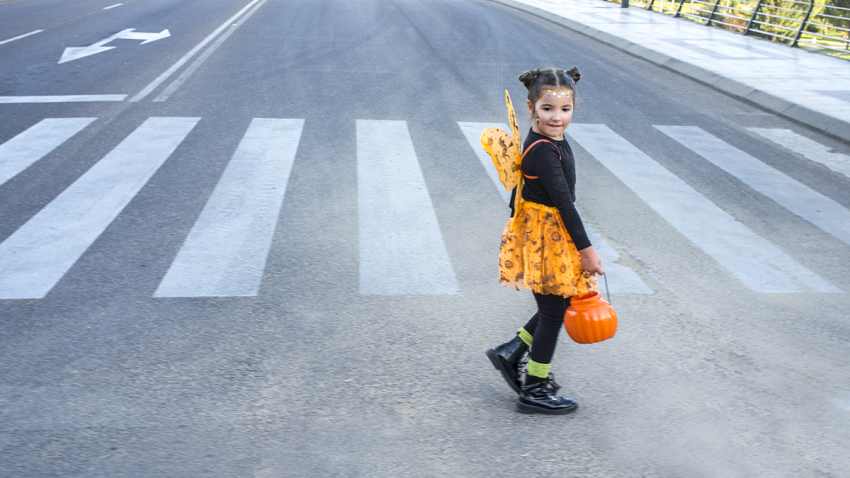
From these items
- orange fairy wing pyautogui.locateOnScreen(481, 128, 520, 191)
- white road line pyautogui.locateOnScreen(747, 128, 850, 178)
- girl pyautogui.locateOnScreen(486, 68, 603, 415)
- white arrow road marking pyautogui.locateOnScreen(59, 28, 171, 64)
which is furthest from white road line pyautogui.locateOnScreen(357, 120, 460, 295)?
white arrow road marking pyautogui.locateOnScreen(59, 28, 171, 64)

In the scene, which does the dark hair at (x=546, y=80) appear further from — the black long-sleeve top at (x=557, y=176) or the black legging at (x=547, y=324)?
the black legging at (x=547, y=324)

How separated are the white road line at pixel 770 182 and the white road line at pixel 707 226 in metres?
0.70

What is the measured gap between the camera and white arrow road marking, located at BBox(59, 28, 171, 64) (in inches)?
472

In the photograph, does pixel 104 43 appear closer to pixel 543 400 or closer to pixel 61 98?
pixel 61 98

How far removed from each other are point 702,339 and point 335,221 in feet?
8.95

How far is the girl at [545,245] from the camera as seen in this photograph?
2871 mm

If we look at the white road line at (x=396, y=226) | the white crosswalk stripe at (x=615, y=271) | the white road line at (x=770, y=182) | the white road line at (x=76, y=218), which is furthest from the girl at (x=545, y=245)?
the white road line at (x=770, y=182)

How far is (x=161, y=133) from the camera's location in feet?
24.7

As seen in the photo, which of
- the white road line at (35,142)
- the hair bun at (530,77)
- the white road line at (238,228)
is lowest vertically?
the white road line at (35,142)

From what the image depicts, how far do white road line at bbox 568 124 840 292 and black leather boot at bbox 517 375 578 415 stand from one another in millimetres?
2069

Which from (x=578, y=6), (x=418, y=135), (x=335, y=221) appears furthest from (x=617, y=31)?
(x=335, y=221)

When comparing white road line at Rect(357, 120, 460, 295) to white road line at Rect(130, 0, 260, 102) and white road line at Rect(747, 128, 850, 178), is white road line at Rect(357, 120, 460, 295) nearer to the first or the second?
white road line at Rect(130, 0, 260, 102)

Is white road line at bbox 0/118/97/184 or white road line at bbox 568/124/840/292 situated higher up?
white road line at bbox 568/124/840/292

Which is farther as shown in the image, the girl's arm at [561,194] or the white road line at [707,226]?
the white road line at [707,226]
